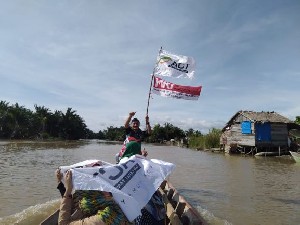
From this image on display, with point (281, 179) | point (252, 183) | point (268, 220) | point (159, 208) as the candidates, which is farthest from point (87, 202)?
point (281, 179)

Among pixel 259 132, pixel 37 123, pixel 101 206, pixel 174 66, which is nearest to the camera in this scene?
pixel 101 206

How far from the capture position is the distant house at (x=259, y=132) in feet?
90.0

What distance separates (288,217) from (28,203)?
20.3ft

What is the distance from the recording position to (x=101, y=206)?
347 centimetres

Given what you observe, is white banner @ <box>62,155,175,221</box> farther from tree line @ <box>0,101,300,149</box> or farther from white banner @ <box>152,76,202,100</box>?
tree line @ <box>0,101,300,149</box>

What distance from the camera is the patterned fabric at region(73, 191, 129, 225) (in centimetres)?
336

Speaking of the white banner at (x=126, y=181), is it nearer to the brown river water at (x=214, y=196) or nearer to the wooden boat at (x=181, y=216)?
the wooden boat at (x=181, y=216)

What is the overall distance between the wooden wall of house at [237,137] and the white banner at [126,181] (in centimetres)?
2491

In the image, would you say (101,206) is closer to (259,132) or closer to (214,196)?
(214,196)

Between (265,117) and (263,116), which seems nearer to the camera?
(265,117)

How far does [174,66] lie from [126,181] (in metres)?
6.29

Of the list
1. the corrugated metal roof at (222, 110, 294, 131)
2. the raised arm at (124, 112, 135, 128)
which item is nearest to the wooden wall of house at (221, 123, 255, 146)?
the corrugated metal roof at (222, 110, 294, 131)

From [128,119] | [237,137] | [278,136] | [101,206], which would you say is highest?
[278,136]

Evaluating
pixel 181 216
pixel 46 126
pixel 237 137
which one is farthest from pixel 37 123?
pixel 181 216
